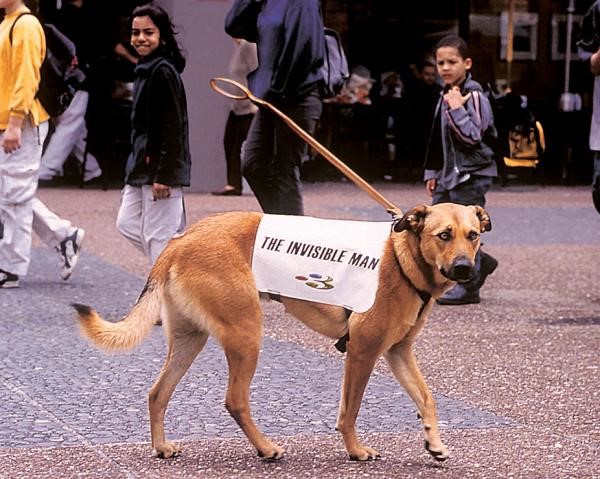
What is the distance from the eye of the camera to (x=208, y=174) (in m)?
17.0

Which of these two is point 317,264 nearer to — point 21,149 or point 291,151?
point 291,151

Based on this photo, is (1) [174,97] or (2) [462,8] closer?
(1) [174,97]

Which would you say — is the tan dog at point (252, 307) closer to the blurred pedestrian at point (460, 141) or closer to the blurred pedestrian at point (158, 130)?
the blurred pedestrian at point (158, 130)

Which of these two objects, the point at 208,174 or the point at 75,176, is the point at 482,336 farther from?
the point at 75,176

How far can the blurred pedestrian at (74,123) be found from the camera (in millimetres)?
16266

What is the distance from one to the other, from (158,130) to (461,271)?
12.1ft

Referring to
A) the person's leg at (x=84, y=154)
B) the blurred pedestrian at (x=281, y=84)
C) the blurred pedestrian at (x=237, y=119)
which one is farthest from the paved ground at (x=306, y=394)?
the person's leg at (x=84, y=154)

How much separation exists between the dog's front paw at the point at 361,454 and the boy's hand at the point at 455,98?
4.03 m

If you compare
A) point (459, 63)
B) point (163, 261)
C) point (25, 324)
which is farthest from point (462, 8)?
point (163, 261)

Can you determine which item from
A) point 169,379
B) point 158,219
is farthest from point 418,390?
point 158,219

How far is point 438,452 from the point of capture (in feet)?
18.1

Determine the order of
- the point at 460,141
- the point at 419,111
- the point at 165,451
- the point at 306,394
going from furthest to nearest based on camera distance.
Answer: the point at 419,111
the point at 460,141
the point at 306,394
the point at 165,451

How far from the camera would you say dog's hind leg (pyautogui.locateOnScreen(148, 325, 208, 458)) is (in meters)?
5.57

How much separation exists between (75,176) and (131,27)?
9167mm
